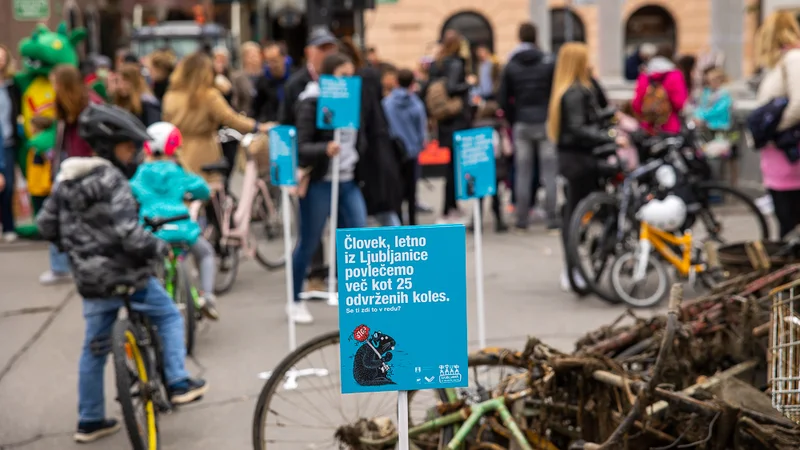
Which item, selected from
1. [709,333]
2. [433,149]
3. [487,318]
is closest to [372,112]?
[487,318]

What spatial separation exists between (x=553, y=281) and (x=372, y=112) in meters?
2.14

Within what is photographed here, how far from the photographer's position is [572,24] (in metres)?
33.8

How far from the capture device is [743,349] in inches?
196

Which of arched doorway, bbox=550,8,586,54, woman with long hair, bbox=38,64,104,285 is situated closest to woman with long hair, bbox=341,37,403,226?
woman with long hair, bbox=38,64,104,285

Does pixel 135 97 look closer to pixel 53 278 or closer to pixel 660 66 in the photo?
pixel 53 278

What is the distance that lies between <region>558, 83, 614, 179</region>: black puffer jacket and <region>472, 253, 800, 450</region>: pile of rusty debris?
404 cm

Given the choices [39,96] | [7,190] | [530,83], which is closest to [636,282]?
[530,83]

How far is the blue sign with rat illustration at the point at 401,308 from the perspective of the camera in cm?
358

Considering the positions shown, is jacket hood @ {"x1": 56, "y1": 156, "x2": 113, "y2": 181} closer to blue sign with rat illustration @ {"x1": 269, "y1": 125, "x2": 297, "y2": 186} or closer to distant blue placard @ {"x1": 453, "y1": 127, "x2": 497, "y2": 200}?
blue sign with rat illustration @ {"x1": 269, "y1": 125, "x2": 297, "y2": 186}

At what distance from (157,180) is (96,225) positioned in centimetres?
150

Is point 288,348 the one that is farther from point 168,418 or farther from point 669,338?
point 669,338

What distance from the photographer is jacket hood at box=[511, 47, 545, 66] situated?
12205mm

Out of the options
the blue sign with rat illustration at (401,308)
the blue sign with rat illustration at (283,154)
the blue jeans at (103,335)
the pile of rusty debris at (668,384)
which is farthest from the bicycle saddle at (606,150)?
the blue sign with rat illustration at (401,308)

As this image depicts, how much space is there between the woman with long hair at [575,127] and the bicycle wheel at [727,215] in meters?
0.83
